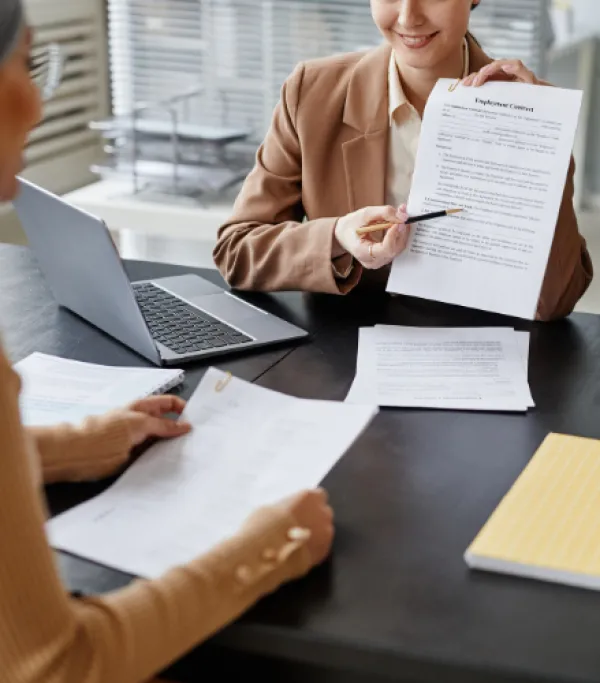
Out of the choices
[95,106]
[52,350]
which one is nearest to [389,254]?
[52,350]

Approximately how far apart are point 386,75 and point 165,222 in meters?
1.75

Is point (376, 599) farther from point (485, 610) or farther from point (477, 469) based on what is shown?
point (477, 469)

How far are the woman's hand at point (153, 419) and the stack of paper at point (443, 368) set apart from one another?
0.74 ft

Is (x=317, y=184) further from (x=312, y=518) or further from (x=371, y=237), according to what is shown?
(x=312, y=518)

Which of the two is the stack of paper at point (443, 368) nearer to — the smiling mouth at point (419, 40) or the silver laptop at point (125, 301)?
the silver laptop at point (125, 301)

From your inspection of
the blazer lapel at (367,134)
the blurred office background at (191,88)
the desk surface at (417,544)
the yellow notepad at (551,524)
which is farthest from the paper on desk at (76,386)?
the blurred office background at (191,88)

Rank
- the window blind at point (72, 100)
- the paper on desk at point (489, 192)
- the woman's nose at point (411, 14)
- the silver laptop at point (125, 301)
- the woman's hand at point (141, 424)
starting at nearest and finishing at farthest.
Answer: the woman's hand at point (141, 424) < the silver laptop at point (125, 301) < the paper on desk at point (489, 192) < the woman's nose at point (411, 14) < the window blind at point (72, 100)

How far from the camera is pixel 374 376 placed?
143 cm

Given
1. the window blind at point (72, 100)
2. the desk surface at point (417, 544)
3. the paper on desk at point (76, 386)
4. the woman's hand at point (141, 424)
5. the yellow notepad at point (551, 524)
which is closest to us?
the desk surface at point (417, 544)

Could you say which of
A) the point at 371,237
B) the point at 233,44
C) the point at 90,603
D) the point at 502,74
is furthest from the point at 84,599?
the point at 233,44

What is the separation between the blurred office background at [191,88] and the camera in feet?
11.2

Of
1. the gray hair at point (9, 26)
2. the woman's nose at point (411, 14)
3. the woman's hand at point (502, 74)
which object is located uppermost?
the gray hair at point (9, 26)

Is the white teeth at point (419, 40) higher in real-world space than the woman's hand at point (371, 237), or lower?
higher

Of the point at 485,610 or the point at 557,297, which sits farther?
the point at 557,297
